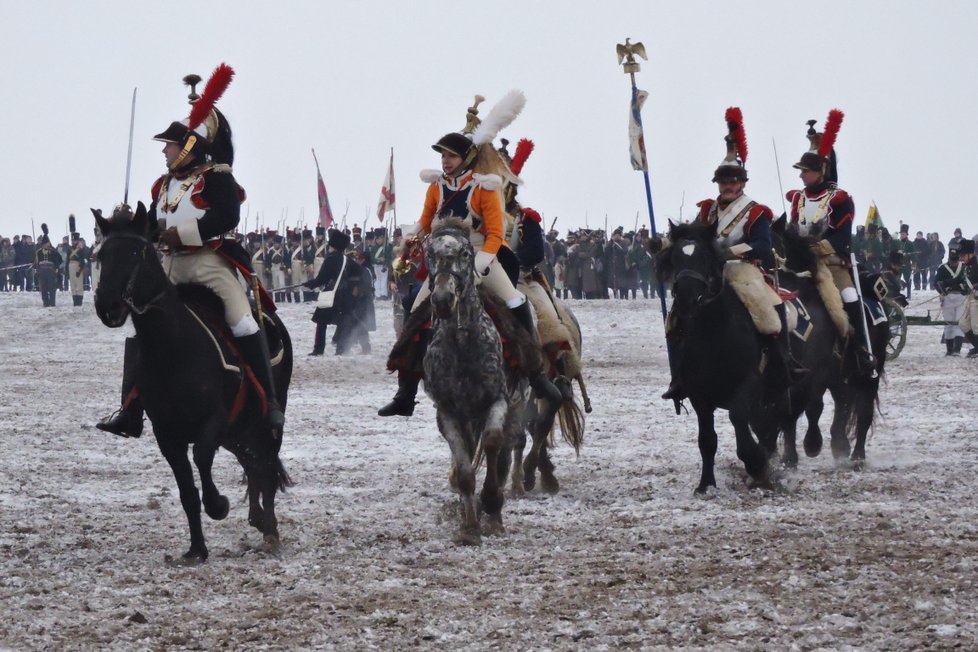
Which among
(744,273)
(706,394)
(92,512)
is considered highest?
(744,273)

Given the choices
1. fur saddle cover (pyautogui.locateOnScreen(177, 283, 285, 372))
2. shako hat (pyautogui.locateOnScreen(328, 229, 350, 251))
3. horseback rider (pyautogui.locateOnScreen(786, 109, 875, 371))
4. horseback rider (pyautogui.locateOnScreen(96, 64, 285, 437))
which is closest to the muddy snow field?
fur saddle cover (pyautogui.locateOnScreen(177, 283, 285, 372))

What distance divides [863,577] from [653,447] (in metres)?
6.43

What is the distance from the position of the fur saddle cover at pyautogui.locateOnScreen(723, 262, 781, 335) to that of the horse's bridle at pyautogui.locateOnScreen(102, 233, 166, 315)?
14.6ft

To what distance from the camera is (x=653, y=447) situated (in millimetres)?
14297

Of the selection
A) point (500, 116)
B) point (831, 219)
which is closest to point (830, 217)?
point (831, 219)

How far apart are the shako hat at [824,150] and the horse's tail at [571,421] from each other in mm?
3281

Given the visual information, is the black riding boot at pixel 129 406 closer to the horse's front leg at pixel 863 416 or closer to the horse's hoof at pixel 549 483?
the horse's hoof at pixel 549 483

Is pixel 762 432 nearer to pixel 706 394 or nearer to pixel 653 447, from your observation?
pixel 706 394

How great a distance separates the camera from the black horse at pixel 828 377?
1319cm

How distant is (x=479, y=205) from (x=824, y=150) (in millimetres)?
4739

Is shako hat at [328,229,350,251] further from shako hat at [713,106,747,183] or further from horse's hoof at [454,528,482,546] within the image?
horse's hoof at [454,528,482,546]

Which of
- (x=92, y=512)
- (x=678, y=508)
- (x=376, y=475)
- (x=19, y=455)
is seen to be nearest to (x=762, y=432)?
(x=678, y=508)

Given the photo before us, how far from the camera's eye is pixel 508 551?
30.3ft

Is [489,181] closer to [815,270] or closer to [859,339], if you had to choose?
[815,270]
